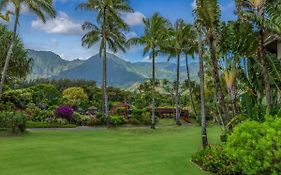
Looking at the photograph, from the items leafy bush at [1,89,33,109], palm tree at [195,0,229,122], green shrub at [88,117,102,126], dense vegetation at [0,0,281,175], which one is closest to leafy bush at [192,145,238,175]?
dense vegetation at [0,0,281,175]

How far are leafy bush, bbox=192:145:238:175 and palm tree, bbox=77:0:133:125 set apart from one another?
26803 mm

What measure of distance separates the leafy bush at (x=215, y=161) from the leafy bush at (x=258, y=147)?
7.00ft

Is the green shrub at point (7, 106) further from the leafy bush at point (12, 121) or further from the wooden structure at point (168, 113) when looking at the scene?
the wooden structure at point (168, 113)

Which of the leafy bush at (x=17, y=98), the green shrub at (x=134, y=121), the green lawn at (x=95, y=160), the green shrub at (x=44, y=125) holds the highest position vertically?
the leafy bush at (x=17, y=98)

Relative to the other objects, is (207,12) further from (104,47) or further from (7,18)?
(104,47)

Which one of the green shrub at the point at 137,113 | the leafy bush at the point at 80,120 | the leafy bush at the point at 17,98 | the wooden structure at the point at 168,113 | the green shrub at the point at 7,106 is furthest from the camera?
the wooden structure at the point at 168,113

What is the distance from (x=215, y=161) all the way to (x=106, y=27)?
32.2 metres

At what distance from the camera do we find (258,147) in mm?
14320

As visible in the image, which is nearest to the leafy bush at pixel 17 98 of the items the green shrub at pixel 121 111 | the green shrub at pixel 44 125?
the green shrub at pixel 121 111

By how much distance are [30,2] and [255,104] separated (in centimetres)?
2004

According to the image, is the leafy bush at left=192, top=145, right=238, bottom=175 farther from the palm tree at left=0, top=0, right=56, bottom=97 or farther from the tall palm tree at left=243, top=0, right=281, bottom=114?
the palm tree at left=0, top=0, right=56, bottom=97

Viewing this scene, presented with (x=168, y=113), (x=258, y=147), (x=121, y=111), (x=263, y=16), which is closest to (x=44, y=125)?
(x=121, y=111)

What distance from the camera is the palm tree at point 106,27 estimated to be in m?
47.1

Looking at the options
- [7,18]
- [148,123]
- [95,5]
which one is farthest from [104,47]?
[7,18]
